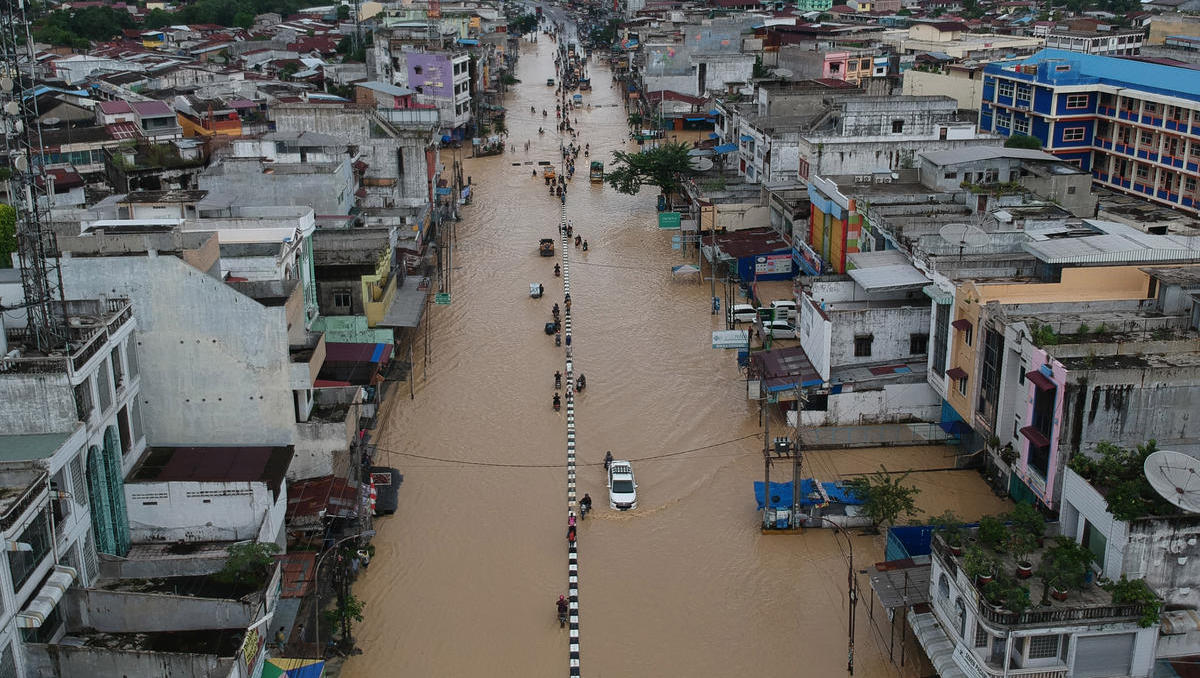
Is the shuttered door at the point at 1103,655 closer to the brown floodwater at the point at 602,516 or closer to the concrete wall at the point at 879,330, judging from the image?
the brown floodwater at the point at 602,516

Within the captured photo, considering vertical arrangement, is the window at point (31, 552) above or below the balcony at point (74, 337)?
below

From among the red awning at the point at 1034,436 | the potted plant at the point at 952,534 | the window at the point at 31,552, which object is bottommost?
the potted plant at the point at 952,534

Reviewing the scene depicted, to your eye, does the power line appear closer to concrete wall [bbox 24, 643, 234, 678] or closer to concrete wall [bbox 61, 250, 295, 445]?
concrete wall [bbox 61, 250, 295, 445]

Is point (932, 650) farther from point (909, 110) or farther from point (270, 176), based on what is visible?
point (909, 110)

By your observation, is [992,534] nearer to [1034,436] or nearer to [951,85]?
[1034,436]

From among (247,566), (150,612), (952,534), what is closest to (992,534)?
(952,534)

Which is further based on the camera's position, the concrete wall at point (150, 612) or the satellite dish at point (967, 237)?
the satellite dish at point (967, 237)

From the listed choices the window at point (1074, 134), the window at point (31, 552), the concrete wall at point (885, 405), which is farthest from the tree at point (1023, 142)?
the window at point (31, 552)
